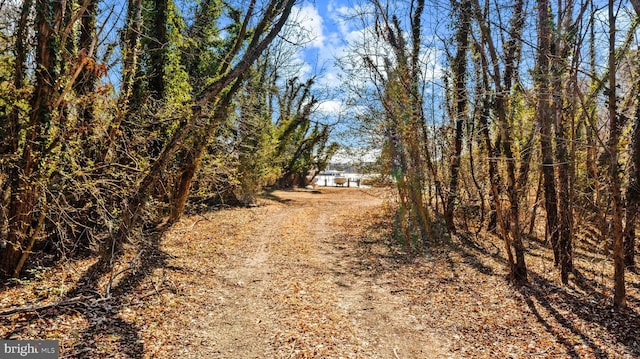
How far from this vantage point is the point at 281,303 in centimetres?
573

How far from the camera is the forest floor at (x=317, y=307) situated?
4.38 metres

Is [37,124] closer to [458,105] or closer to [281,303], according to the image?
[281,303]

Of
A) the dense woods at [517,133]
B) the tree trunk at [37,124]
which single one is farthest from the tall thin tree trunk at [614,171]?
the tree trunk at [37,124]

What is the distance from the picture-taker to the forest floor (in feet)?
14.4

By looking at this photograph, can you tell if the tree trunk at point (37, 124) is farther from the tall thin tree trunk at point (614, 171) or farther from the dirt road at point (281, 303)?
the tall thin tree trunk at point (614, 171)

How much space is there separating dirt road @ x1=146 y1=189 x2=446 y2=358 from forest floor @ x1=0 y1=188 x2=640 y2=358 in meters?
0.02

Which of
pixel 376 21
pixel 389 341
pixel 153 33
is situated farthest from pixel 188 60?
pixel 389 341

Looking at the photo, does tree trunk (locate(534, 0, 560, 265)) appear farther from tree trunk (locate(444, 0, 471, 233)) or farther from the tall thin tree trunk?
tree trunk (locate(444, 0, 471, 233))

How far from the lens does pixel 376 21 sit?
10086 millimetres

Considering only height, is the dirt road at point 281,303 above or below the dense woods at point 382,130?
below

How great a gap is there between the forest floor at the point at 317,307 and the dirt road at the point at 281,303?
24 millimetres

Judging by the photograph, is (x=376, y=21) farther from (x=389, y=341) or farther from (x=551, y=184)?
(x=389, y=341)

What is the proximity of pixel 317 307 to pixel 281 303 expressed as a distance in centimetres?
60

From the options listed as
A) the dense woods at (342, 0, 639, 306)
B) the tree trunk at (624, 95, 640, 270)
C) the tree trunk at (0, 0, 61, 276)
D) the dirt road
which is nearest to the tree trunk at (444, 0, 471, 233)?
the dense woods at (342, 0, 639, 306)
